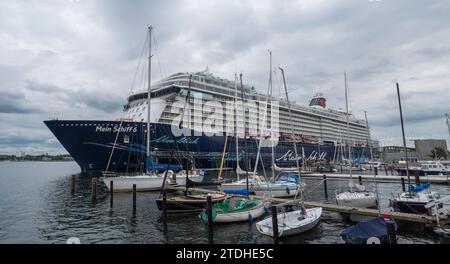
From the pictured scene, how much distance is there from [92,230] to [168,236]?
15.0ft

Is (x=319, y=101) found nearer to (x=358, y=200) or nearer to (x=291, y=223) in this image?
(x=358, y=200)

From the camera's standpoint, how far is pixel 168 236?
1355cm

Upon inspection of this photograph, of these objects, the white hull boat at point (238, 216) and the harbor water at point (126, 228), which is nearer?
the harbor water at point (126, 228)

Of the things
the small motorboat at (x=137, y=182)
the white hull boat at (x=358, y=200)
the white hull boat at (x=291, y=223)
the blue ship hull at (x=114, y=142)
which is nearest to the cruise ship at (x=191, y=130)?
the blue ship hull at (x=114, y=142)

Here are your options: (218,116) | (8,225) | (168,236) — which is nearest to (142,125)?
(218,116)

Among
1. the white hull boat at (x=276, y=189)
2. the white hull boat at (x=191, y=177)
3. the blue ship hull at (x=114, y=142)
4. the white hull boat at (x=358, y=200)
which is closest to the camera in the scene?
the white hull boat at (x=358, y=200)

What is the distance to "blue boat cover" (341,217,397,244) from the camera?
9.95m

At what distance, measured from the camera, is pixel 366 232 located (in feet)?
33.3

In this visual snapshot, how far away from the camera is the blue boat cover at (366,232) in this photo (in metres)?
9.95

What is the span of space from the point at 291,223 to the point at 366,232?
3782 mm

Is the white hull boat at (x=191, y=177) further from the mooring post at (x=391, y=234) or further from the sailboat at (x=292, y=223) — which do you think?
the mooring post at (x=391, y=234)

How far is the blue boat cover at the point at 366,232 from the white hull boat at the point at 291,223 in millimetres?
2912

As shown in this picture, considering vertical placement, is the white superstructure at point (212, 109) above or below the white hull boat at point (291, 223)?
above
